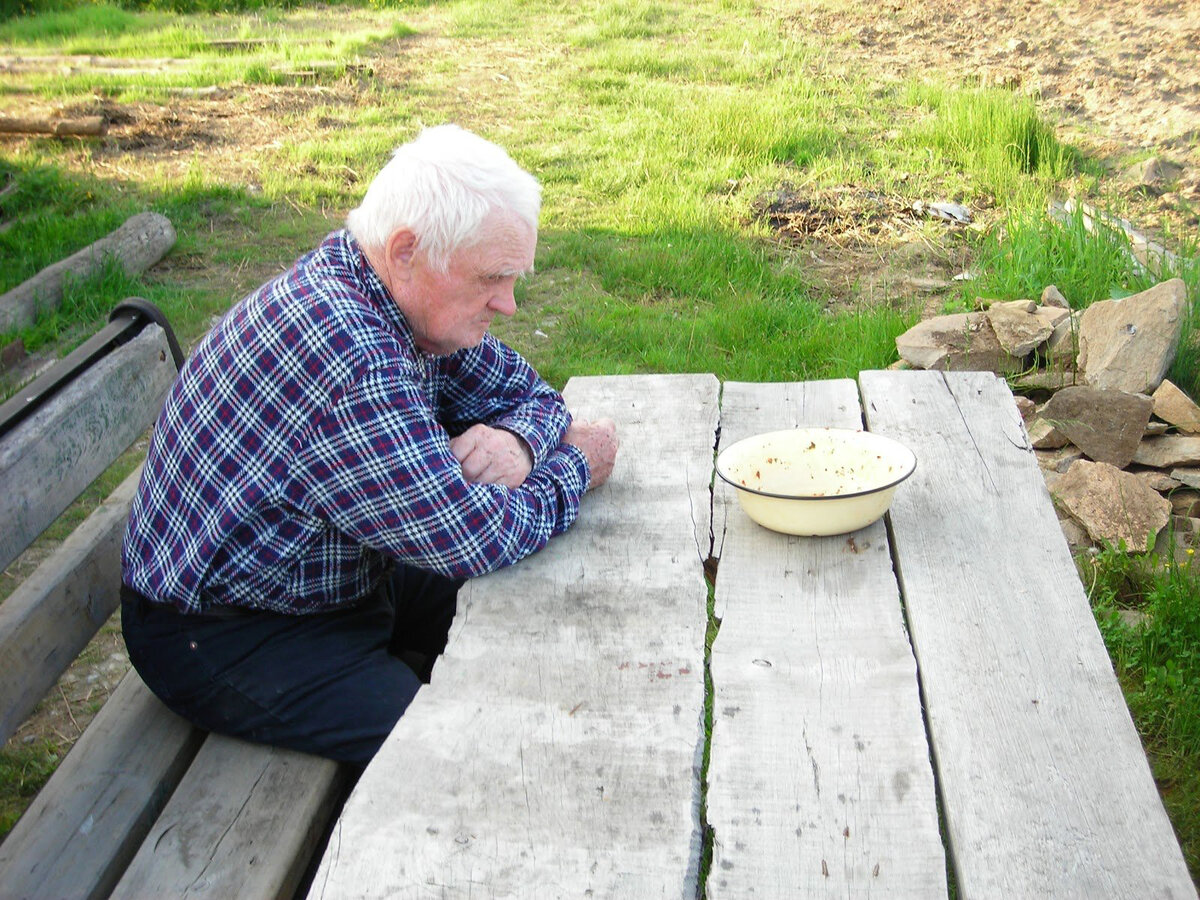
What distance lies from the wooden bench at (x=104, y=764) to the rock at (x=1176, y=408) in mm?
3210

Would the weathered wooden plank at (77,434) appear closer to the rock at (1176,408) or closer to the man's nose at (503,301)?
the man's nose at (503,301)

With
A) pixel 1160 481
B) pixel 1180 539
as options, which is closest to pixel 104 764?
pixel 1180 539

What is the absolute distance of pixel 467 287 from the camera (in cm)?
230

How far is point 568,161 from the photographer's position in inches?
313

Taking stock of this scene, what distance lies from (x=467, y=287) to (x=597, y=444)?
0.49 metres

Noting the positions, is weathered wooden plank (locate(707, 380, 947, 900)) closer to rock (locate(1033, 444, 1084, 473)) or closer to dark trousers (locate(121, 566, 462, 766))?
dark trousers (locate(121, 566, 462, 766))

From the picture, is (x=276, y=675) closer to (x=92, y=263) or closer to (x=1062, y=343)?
(x=1062, y=343)

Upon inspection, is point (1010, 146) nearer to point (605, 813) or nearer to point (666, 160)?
point (666, 160)

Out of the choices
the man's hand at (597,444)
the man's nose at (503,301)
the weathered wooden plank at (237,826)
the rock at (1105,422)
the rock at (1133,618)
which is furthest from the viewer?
the rock at (1105,422)

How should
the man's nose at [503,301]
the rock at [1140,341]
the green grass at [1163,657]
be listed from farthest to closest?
the rock at [1140,341], the green grass at [1163,657], the man's nose at [503,301]

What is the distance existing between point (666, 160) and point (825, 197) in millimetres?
1223

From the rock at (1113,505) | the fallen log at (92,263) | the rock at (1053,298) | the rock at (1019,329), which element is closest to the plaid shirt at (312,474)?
the rock at (1113,505)

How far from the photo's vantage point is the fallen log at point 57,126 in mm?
8602

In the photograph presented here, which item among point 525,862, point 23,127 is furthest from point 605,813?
point 23,127
